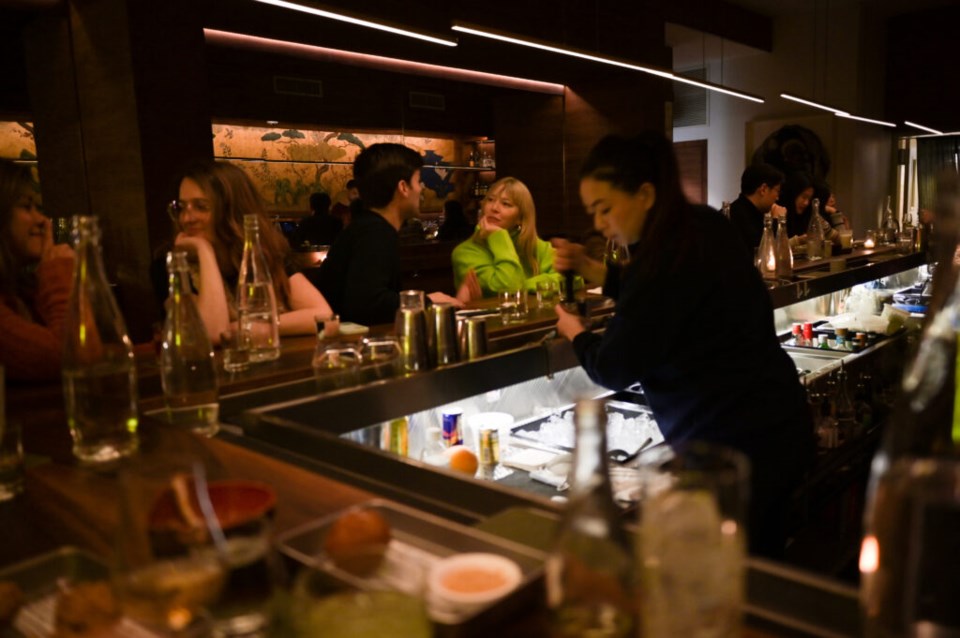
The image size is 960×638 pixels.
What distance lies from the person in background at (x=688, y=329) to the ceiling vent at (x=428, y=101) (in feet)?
20.6

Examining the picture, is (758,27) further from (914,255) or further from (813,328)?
(813,328)

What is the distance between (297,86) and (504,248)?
385cm

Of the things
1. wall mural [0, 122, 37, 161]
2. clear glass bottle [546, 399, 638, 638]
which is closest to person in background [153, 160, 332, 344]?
clear glass bottle [546, 399, 638, 638]

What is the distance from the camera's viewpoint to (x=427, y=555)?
0.87 metres

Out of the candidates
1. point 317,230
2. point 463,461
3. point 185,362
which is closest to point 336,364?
point 185,362

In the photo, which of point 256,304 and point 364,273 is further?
point 364,273

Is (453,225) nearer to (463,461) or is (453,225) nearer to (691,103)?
(691,103)

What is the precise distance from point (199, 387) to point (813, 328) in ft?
11.5

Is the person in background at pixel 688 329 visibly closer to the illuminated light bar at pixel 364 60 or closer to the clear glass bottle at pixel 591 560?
the clear glass bottle at pixel 591 560

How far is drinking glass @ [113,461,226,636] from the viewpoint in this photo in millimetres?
623

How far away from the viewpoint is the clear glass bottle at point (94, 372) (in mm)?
1326

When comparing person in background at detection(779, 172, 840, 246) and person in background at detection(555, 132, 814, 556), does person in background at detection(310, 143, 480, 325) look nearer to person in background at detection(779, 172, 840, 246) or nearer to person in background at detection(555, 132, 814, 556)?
person in background at detection(555, 132, 814, 556)

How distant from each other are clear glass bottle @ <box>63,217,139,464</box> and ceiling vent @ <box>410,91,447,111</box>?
6.93 meters

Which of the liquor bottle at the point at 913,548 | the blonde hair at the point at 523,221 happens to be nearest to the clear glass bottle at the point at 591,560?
the liquor bottle at the point at 913,548
